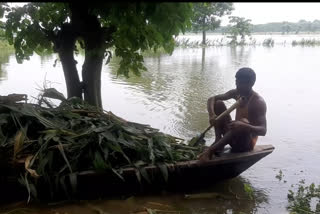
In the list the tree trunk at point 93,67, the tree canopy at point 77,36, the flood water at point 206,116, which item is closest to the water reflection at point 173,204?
the flood water at point 206,116

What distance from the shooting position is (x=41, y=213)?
3383mm

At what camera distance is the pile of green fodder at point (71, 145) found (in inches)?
134

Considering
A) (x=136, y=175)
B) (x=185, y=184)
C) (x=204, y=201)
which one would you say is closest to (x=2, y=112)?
(x=136, y=175)

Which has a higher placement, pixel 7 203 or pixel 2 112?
pixel 2 112

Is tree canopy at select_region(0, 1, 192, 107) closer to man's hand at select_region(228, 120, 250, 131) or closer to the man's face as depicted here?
the man's face

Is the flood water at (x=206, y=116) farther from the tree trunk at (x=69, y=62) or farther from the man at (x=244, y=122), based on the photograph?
the tree trunk at (x=69, y=62)

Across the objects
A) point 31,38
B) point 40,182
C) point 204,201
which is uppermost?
point 31,38

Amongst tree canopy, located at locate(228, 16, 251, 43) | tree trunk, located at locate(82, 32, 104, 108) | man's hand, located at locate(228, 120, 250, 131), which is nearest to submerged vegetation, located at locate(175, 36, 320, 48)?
tree canopy, located at locate(228, 16, 251, 43)

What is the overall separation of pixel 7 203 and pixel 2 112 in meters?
0.96

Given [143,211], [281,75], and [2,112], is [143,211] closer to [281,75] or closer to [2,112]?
[2,112]

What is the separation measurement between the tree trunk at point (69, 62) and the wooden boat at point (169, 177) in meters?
2.09

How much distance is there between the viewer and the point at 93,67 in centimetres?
526

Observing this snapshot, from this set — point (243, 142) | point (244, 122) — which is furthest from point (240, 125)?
point (243, 142)

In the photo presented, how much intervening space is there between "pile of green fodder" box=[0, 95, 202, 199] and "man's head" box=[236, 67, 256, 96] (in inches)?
35.3
